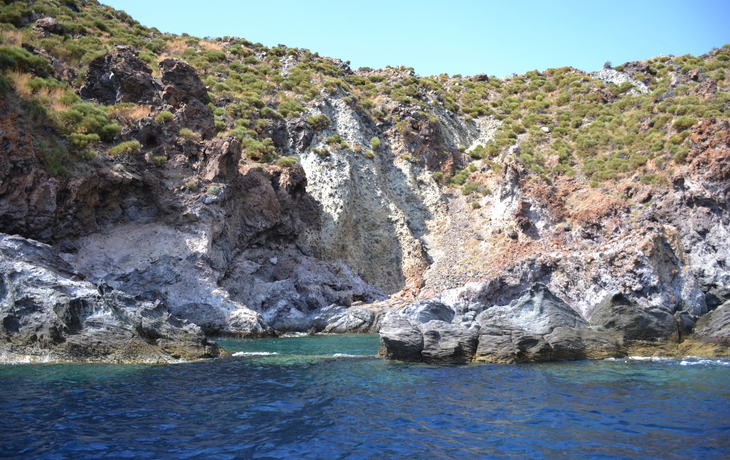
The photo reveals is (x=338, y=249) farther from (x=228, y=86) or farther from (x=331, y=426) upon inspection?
(x=331, y=426)

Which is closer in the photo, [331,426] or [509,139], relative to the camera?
[331,426]

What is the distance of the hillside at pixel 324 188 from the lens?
23.3m

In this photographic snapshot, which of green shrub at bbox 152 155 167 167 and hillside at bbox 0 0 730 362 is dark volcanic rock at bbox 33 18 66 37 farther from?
green shrub at bbox 152 155 167 167

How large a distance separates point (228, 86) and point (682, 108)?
40099 millimetres

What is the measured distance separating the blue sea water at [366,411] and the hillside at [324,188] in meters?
5.16

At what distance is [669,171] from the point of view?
30.5m

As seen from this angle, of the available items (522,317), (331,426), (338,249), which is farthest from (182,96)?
(331,426)

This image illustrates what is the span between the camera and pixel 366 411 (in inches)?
371

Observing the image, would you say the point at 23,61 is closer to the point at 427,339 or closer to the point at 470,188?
the point at 427,339

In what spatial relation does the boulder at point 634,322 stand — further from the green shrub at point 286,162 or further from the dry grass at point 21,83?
the dry grass at point 21,83

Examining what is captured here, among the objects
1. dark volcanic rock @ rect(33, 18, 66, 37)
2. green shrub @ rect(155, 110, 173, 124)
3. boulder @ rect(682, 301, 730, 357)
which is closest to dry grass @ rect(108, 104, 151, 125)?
green shrub @ rect(155, 110, 173, 124)

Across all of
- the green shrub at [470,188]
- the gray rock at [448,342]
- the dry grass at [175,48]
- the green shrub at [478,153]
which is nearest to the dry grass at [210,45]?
the dry grass at [175,48]

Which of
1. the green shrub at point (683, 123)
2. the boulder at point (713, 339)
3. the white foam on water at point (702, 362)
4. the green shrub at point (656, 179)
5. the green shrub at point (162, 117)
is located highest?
the green shrub at point (162, 117)

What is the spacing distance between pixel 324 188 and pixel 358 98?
48.8 ft
